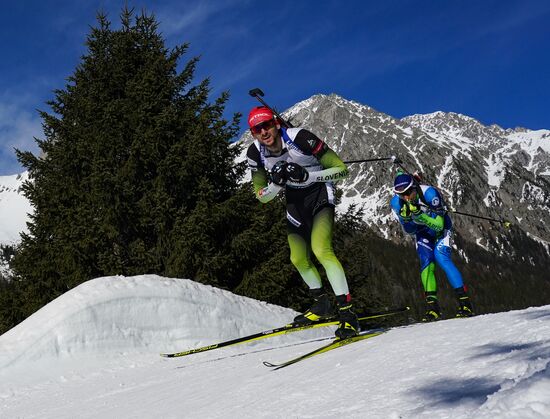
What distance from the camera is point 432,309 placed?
891cm

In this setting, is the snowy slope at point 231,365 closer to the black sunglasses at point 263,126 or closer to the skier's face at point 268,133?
the skier's face at point 268,133

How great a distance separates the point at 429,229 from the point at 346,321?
342 centimetres

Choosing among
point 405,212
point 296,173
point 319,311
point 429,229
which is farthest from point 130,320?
point 429,229

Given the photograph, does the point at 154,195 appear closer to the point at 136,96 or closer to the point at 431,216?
the point at 136,96

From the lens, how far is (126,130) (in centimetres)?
1609

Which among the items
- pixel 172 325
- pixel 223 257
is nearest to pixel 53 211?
pixel 223 257

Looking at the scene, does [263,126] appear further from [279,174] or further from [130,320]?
[130,320]

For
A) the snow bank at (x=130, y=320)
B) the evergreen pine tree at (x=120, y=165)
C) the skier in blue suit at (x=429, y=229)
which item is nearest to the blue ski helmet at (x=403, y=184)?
the skier in blue suit at (x=429, y=229)

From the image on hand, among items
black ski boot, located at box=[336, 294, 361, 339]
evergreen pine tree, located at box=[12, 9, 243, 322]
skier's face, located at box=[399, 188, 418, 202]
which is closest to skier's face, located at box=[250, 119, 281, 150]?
black ski boot, located at box=[336, 294, 361, 339]

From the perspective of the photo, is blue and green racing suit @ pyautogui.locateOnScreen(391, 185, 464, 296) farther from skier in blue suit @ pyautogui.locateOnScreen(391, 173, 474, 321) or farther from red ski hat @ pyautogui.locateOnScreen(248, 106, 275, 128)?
red ski hat @ pyautogui.locateOnScreen(248, 106, 275, 128)

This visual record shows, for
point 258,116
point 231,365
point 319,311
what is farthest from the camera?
point 319,311

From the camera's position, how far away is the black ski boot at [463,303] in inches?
328

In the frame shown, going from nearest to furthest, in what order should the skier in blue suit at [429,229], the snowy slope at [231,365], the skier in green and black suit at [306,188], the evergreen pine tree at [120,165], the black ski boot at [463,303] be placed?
the snowy slope at [231,365], the skier in green and black suit at [306,188], the black ski boot at [463,303], the skier in blue suit at [429,229], the evergreen pine tree at [120,165]

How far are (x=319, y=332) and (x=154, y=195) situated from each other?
7035 mm
